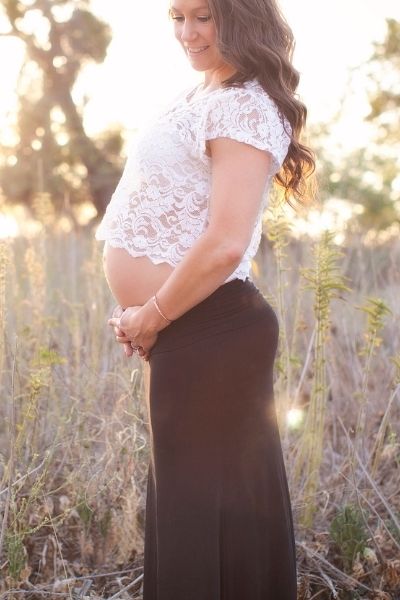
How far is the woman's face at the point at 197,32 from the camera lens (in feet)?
7.16

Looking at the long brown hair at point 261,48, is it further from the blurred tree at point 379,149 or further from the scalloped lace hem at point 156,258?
the blurred tree at point 379,149

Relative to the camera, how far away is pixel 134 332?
217cm

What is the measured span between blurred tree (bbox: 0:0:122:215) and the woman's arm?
13.0 meters

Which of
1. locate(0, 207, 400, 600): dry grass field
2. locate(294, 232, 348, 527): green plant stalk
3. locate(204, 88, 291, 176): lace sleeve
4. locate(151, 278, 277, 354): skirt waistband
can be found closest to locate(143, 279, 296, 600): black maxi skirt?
locate(151, 278, 277, 354): skirt waistband

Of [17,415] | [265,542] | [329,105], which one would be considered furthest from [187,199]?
[329,105]

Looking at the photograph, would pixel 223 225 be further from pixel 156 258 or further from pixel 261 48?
pixel 261 48

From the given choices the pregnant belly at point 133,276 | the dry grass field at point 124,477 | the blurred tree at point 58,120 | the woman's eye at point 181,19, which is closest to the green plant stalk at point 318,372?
the dry grass field at point 124,477

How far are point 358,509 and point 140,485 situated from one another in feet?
2.74

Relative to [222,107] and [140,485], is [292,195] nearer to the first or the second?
[222,107]

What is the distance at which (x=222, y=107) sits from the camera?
2.06 meters

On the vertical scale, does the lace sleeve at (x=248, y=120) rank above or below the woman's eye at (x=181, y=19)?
below

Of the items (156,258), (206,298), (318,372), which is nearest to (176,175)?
(156,258)

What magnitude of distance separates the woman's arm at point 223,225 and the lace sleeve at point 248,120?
0.07 feet

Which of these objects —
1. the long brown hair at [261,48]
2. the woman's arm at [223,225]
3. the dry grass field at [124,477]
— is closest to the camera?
the woman's arm at [223,225]
